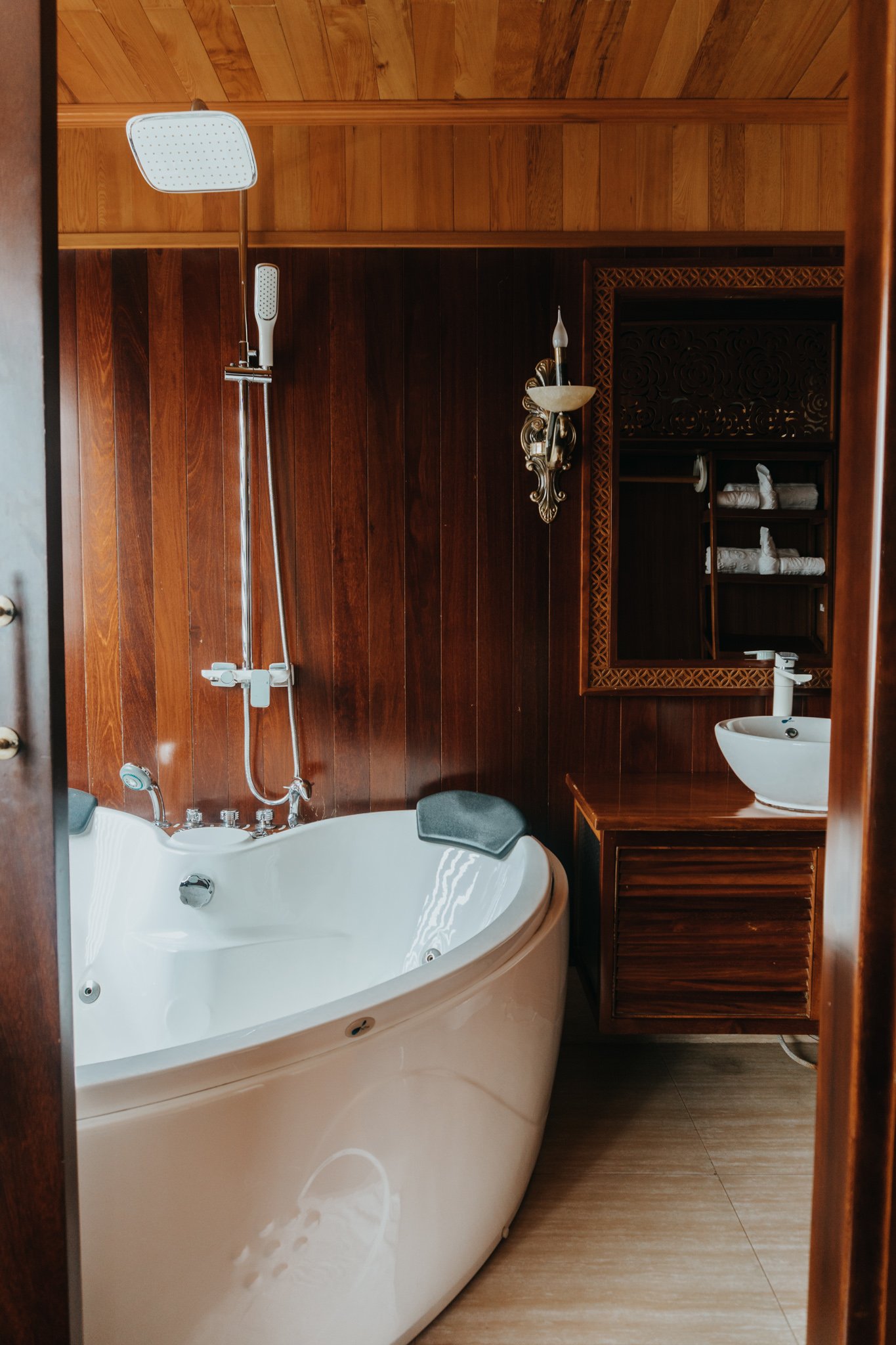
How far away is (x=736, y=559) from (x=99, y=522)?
1799 millimetres

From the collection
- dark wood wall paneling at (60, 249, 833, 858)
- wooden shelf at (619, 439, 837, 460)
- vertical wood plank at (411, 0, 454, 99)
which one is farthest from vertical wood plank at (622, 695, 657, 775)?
vertical wood plank at (411, 0, 454, 99)

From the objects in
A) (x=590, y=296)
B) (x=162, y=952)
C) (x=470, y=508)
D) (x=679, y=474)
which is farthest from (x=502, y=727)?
(x=590, y=296)

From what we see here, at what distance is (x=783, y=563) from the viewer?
2.32m

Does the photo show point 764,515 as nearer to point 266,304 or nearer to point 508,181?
point 508,181

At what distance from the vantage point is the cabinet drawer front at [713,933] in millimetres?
1923

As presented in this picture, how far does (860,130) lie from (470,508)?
1.48m

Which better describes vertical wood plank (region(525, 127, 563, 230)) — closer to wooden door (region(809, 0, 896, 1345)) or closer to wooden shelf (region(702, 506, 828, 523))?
wooden shelf (region(702, 506, 828, 523))

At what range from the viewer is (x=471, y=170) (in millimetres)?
2260

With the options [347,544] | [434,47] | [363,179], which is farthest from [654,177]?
[347,544]

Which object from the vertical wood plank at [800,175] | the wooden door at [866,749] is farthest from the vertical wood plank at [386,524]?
the wooden door at [866,749]

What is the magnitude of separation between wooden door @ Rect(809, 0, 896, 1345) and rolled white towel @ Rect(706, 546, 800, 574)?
4.56ft

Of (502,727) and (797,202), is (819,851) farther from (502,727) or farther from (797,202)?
(797,202)

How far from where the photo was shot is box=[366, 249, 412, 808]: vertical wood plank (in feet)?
7.52

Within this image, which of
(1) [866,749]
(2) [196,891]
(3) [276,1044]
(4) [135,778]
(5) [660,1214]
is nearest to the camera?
(1) [866,749]
